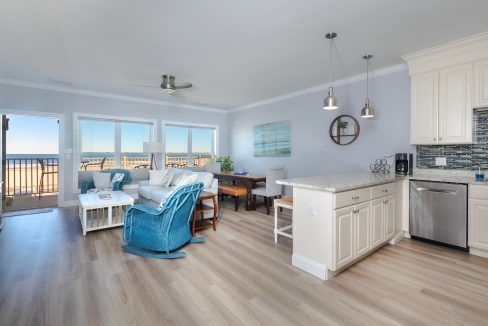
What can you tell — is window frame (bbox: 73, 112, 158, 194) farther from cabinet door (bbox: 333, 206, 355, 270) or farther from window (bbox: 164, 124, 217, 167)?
cabinet door (bbox: 333, 206, 355, 270)

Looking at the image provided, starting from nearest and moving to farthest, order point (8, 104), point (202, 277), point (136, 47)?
point (202, 277) < point (136, 47) < point (8, 104)

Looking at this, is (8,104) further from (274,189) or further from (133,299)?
(274,189)

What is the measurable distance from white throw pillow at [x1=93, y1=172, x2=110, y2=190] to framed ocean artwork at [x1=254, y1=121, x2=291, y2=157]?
3.73 meters

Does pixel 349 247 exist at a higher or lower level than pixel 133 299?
higher

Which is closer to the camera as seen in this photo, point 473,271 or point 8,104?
point 473,271

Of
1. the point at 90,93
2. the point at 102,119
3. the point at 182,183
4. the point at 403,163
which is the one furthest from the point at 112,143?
the point at 403,163

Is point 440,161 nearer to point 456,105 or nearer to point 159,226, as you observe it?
point 456,105

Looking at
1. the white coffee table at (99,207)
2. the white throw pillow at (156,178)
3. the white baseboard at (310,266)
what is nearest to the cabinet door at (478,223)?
the white baseboard at (310,266)

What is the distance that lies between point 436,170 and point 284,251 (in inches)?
103

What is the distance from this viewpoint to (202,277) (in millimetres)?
2371

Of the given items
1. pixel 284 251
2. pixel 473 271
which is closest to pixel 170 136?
pixel 284 251

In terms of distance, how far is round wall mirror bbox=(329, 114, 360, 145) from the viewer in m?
4.48

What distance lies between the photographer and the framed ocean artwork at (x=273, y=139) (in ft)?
19.3

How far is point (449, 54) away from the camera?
10.4 ft
